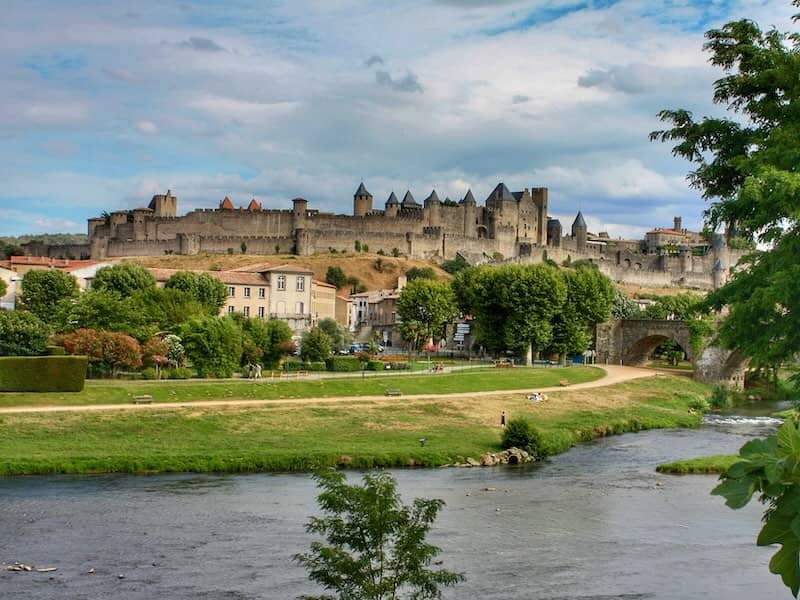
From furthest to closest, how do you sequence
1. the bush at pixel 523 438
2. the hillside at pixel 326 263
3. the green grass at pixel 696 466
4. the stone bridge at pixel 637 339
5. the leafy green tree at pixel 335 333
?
the hillside at pixel 326 263, the leafy green tree at pixel 335 333, the stone bridge at pixel 637 339, the bush at pixel 523 438, the green grass at pixel 696 466

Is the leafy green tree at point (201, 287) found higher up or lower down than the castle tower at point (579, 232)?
lower down

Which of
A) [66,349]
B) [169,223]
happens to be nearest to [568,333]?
[66,349]

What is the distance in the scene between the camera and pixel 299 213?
126688 millimetres

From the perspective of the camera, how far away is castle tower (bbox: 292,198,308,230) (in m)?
126

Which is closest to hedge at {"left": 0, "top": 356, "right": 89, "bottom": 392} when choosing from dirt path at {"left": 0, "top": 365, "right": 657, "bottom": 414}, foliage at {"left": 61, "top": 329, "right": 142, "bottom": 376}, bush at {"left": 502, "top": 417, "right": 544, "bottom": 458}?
dirt path at {"left": 0, "top": 365, "right": 657, "bottom": 414}

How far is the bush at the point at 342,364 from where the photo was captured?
182ft

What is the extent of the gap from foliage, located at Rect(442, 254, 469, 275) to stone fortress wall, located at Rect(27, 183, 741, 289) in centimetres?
215

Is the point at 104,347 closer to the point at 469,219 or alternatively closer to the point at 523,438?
the point at 523,438

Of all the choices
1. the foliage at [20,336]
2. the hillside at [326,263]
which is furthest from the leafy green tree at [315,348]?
the hillside at [326,263]

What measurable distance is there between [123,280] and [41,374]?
87.7 feet

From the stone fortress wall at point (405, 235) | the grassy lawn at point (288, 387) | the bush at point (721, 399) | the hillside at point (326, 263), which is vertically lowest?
the bush at point (721, 399)

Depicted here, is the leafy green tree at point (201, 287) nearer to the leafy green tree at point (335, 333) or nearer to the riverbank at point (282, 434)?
the leafy green tree at point (335, 333)

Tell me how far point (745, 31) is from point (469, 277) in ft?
195

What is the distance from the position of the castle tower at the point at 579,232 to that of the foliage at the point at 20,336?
103730 millimetres
